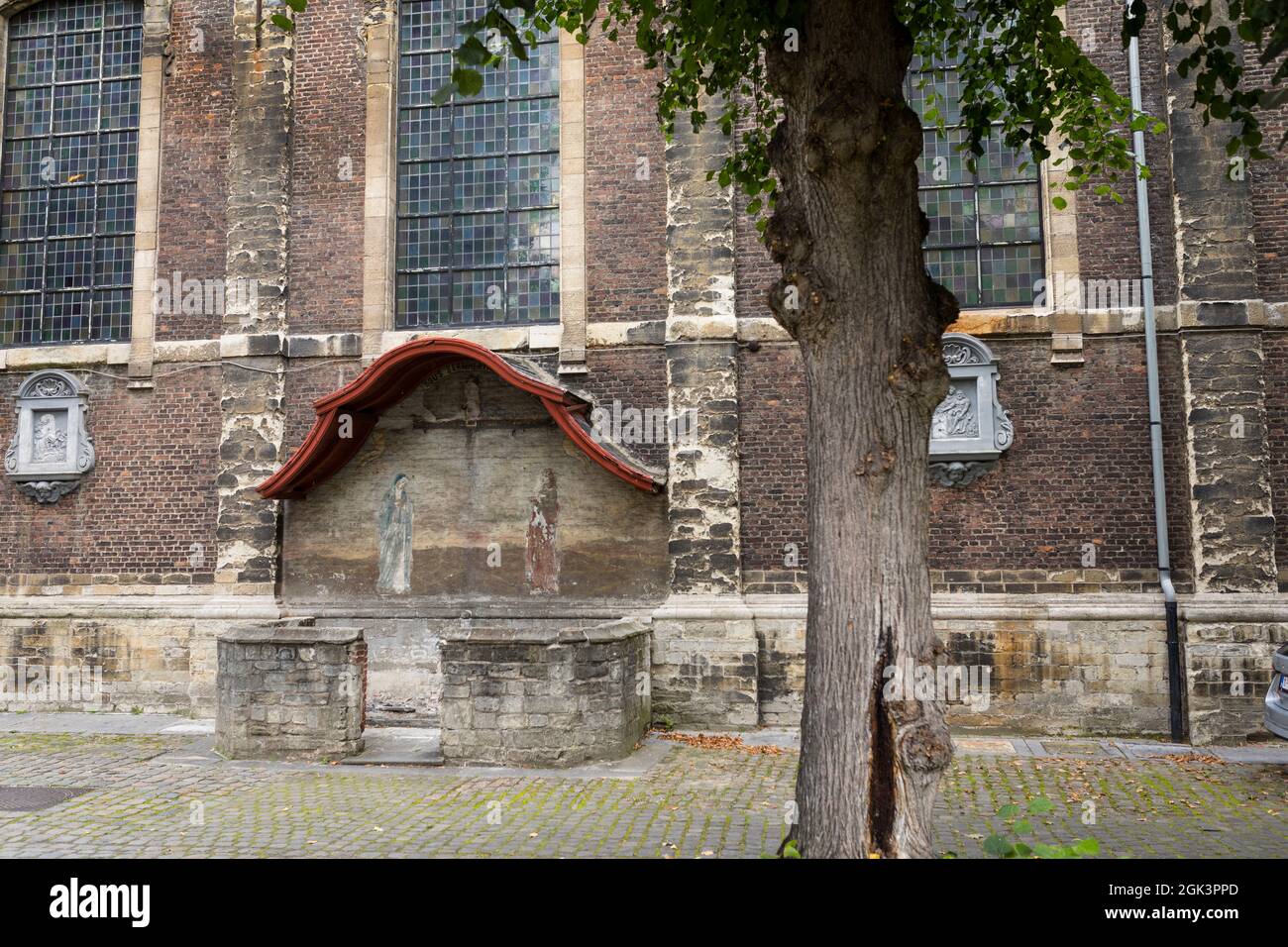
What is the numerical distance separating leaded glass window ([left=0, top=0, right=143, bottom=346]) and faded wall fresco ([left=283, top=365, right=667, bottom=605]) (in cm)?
427

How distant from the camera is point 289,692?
991 cm

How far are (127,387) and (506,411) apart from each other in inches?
205

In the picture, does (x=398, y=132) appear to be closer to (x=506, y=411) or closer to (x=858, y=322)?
(x=506, y=411)

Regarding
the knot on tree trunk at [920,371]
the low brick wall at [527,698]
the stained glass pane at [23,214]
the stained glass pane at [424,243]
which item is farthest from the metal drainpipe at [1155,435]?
the stained glass pane at [23,214]

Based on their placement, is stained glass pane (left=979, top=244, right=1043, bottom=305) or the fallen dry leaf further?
stained glass pane (left=979, top=244, right=1043, bottom=305)

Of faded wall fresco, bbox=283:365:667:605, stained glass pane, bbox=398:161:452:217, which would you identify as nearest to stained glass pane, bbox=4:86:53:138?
stained glass pane, bbox=398:161:452:217

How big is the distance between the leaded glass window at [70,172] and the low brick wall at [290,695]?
244 inches

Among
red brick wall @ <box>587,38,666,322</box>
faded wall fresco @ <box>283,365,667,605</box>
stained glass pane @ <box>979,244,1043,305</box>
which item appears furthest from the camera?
red brick wall @ <box>587,38,666,322</box>

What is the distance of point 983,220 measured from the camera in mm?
12109

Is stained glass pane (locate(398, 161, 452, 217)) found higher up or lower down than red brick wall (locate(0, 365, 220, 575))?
higher up

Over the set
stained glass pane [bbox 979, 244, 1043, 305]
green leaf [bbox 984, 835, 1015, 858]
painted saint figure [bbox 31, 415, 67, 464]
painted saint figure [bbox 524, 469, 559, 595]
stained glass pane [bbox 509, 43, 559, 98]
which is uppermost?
stained glass pane [bbox 509, 43, 559, 98]

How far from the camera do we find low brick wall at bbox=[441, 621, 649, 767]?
940 cm

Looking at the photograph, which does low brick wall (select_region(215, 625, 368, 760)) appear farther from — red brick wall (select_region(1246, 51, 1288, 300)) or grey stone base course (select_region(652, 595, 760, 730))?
red brick wall (select_region(1246, 51, 1288, 300))

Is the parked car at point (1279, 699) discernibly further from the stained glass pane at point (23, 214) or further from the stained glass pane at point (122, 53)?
the stained glass pane at point (23, 214)
